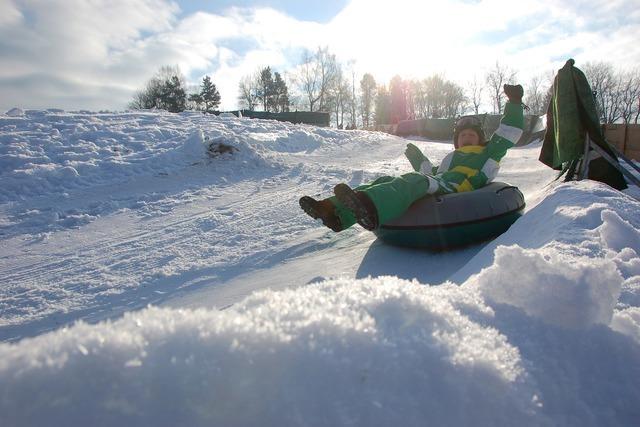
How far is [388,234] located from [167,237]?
219cm

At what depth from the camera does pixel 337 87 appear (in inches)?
1807

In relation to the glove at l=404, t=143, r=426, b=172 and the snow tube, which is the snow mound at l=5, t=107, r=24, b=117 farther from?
the snow tube

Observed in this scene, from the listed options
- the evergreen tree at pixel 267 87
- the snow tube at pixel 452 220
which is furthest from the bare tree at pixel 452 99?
the snow tube at pixel 452 220

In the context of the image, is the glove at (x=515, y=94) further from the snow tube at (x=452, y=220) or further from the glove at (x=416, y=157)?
the snow tube at (x=452, y=220)

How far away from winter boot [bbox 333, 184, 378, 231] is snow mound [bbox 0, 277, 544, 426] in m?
1.94

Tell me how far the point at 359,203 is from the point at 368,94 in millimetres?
50640

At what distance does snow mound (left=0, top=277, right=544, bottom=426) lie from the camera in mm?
577

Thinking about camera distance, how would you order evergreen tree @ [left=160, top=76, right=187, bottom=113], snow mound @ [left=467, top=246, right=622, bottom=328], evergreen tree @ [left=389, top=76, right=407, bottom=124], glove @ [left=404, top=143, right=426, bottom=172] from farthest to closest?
evergreen tree @ [left=389, top=76, right=407, bottom=124], evergreen tree @ [left=160, top=76, right=187, bottom=113], glove @ [left=404, top=143, right=426, bottom=172], snow mound @ [left=467, top=246, right=622, bottom=328]

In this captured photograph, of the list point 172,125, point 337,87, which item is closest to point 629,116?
point 337,87

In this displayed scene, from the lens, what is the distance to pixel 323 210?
3.14 m

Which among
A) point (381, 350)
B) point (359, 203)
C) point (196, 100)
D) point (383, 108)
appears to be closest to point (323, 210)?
point (359, 203)

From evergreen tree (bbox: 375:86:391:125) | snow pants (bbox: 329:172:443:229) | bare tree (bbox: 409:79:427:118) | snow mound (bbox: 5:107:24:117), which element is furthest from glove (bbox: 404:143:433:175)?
bare tree (bbox: 409:79:427:118)

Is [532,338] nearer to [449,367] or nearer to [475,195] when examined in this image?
[449,367]

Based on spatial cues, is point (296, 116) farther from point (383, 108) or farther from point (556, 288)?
point (383, 108)
